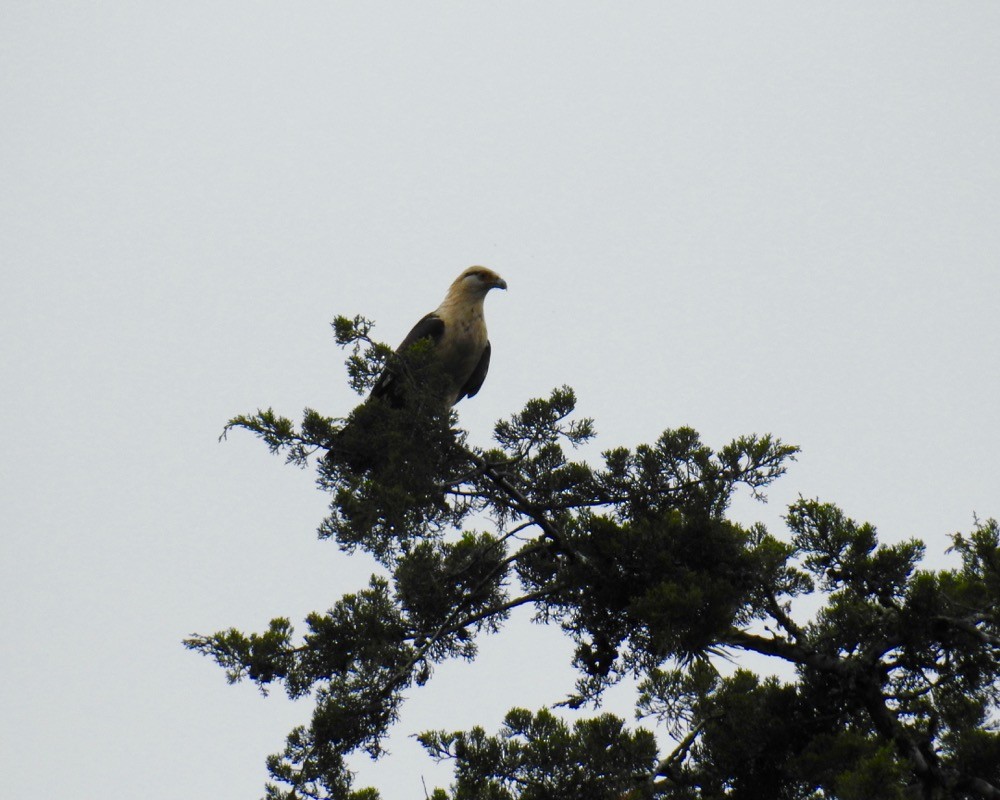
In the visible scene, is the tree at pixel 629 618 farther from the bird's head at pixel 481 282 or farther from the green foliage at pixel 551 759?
the bird's head at pixel 481 282

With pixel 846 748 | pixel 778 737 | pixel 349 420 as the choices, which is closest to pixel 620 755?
pixel 778 737

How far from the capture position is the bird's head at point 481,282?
9.91 m

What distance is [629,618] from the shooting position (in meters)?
5.21

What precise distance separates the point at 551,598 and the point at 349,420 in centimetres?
153

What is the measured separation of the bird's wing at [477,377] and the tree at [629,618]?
416 cm

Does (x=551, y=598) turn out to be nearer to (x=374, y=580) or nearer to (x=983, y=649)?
(x=374, y=580)

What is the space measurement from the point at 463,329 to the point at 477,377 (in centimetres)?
89

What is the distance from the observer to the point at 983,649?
15.9 feet

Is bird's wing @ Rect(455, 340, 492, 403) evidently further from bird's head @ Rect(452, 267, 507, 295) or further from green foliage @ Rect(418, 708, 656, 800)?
green foliage @ Rect(418, 708, 656, 800)

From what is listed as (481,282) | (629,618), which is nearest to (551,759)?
(629,618)

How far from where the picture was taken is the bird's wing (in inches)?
398

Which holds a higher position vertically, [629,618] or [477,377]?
[477,377]

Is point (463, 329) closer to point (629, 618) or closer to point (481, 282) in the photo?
point (481, 282)

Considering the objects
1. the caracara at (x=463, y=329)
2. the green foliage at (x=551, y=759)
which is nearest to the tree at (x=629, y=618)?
the green foliage at (x=551, y=759)
